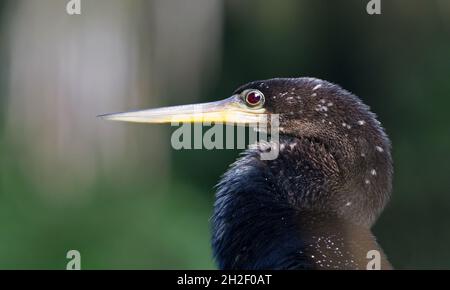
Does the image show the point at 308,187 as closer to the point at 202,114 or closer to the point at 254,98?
the point at 254,98

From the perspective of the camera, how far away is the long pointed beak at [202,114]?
475cm

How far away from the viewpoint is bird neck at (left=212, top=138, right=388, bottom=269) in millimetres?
3992

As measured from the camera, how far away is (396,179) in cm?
1102

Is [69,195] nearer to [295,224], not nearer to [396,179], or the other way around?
[396,179]

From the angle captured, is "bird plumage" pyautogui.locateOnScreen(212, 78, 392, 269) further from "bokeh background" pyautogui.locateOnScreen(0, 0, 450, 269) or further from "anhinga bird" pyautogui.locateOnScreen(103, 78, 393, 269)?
"bokeh background" pyautogui.locateOnScreen(0, 0, 450, 269)

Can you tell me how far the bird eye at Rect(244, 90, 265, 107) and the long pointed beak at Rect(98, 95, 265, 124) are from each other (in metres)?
0.03

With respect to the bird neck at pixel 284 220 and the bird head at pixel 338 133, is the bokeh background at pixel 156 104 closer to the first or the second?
the bird head at pixel 338 133

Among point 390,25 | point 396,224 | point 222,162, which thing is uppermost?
point 390,25

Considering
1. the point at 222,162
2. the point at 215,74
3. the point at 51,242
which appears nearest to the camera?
the point at 51,242

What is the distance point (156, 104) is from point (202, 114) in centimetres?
492

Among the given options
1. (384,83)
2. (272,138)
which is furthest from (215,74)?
(272,138)

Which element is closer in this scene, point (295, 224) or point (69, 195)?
point (295, 224)

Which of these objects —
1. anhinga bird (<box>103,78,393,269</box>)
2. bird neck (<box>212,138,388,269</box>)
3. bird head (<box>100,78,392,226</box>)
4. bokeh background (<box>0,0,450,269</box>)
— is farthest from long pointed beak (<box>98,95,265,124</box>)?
bokeh background (<box>0,0,450,269</box>)

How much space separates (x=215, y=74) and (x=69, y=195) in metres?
2.15
